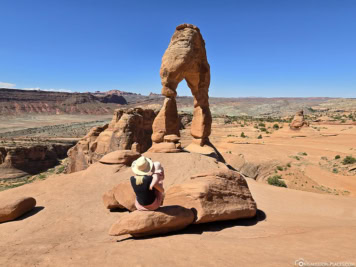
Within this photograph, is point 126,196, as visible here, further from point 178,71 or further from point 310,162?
point 310,162

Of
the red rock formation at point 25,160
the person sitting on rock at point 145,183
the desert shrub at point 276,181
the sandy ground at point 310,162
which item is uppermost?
the person sitting on rock at point 145,183

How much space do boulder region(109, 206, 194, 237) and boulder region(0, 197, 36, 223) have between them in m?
4.58

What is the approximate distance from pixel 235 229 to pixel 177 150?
7.90m

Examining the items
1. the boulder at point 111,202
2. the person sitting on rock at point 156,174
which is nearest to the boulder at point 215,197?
the person sitting on rock at point 156,174

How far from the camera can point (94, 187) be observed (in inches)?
398

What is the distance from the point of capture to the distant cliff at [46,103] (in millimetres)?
119625

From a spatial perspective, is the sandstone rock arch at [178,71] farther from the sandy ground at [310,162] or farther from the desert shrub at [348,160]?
the desert shrub at [348,160]

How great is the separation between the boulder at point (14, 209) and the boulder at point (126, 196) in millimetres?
3277

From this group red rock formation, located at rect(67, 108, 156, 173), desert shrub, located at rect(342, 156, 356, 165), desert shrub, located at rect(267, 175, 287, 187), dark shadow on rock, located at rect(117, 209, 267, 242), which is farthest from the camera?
red rock formation, located at rect(67, 108, 156, 173)

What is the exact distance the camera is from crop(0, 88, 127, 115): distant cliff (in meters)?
120

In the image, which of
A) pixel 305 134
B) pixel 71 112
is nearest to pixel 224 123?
pixel 305 134

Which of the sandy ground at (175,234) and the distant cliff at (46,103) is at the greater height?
the distant cliff at (46,103)

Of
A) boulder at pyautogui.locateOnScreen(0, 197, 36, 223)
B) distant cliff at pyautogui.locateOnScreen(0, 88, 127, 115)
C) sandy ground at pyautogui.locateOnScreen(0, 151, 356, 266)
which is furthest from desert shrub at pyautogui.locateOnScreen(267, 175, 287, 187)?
distant cliff at pyautogui.locateOnScreen(0, 88, 127, 115)

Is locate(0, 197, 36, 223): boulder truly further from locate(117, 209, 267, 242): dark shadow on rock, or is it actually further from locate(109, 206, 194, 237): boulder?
locate(117, 209, 267, 242): dark shadow on rock
